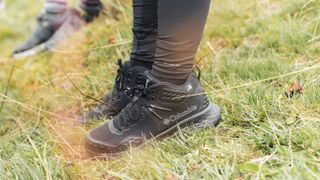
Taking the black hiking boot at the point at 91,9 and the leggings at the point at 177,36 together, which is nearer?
the leggings at the point at 177,36

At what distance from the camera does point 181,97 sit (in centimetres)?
142

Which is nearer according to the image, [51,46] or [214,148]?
[214,148]

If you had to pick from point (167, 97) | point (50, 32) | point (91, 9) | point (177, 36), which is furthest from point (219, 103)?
point (50, 32)

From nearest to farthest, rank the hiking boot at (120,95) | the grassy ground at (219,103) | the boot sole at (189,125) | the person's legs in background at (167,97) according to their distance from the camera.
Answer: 1. the grassy ground at (219,103)
2. the person's legs in background at (167,97)
3. the boot sole at (189,125)
4. the hiking boot at (120,95)

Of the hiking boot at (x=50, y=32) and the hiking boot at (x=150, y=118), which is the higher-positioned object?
the hiking boot at (x=150, y=118)

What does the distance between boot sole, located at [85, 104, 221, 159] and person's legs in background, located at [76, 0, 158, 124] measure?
0.17 meters

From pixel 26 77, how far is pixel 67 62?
0.84 ft

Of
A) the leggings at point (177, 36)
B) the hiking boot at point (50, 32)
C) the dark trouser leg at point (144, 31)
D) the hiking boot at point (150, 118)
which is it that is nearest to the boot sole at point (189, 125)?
the hiking boot at point (150, 118)

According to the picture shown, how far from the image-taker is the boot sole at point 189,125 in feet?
4.67

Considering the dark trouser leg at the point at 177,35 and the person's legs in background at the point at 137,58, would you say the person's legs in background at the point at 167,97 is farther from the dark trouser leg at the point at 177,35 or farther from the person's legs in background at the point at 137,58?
the person's legs in background at the point at 137,58

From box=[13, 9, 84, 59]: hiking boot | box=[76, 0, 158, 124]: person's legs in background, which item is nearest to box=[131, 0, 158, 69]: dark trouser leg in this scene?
box=[76, 0, 158, 124]: person's legs in background

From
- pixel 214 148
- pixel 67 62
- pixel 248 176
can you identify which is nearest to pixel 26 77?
pixel 67 62

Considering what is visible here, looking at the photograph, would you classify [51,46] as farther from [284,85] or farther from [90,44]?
[284,85]

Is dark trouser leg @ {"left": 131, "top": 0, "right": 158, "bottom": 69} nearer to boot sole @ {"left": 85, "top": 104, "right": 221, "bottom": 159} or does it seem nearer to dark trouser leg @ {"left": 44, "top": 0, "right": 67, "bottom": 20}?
boot sole @ {"left": 85, "top": 104, "right": 221, "bottom": 159}
